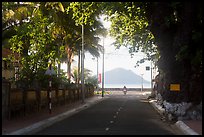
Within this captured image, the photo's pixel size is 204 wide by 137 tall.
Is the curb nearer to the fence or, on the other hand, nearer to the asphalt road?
the asphalt road

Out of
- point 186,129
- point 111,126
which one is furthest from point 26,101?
point 186,129

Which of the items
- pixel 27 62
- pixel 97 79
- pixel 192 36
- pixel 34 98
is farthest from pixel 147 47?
pixel 97 79

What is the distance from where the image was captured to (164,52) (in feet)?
76.4

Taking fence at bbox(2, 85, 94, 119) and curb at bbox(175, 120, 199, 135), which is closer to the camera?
curb at bbox(175, 120, 199, 135)

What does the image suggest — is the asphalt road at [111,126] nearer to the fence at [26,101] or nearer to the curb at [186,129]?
the curb at [186,129]

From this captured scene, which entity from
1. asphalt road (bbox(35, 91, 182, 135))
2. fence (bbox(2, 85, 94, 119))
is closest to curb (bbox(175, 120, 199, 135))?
asphalt road (bbox(35, 91, 182, 135))

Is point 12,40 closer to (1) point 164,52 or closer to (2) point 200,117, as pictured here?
(1) point 164,52

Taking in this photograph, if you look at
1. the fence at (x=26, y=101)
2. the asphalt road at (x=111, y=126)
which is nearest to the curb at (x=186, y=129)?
the asphalt road at (x=111, y=126)

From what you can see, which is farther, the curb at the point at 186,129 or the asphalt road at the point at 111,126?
the asphalt road at the point at 111,126

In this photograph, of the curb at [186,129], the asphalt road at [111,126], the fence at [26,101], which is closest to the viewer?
the curb at [186,129]

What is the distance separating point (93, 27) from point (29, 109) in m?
25.0

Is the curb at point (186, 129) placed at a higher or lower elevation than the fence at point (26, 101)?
lower

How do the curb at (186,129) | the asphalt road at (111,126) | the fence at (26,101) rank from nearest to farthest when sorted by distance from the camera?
the curb at (186,129) < the asphalt road at (111,126) < the fence at (26,101)

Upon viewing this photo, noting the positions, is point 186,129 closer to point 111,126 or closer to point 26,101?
point 111,126
